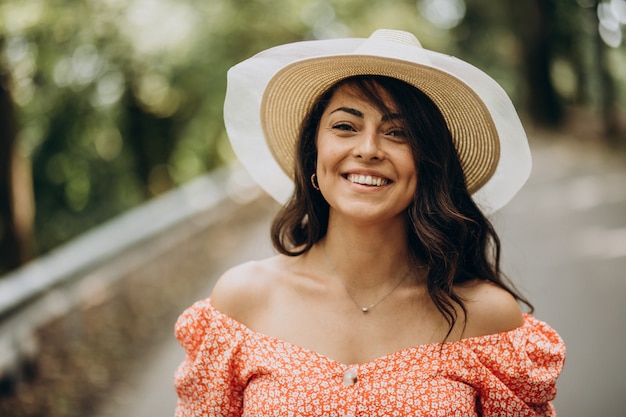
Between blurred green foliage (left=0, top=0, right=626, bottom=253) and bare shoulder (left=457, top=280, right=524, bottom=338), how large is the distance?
6649 mm

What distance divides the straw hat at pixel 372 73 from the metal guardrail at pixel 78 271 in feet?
7.70

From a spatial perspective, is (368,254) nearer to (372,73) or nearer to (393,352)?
(393,352)

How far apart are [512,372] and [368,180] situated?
0.85 metres

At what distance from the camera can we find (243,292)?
2.37m

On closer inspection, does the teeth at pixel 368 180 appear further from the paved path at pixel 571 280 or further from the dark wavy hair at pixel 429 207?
the paved path at pixel 571 280

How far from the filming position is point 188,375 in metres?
2.32

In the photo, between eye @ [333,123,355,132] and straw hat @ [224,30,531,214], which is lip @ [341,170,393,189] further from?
straw hat @ [224,30,531,214]

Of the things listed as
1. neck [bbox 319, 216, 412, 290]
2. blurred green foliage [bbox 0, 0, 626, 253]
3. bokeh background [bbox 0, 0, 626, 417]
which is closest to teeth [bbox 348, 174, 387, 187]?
neck [bbox 319, 216, 412, 290]

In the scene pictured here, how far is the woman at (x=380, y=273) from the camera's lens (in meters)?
2.16

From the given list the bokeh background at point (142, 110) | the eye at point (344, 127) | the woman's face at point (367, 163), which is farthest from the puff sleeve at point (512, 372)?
the bokeh background at point (142, 110)

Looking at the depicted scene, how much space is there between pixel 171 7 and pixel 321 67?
849 centimetres

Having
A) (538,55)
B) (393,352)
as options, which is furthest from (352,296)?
(538,55)

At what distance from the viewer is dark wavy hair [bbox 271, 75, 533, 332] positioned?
2.25 m

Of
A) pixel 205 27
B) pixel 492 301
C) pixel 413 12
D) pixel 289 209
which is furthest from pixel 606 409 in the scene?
pixel 413 12
